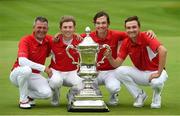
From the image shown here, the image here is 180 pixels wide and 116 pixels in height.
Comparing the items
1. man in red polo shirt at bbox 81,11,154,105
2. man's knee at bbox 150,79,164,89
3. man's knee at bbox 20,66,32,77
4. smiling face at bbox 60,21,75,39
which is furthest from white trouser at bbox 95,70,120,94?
man's knee at bbox 20,66,32,77

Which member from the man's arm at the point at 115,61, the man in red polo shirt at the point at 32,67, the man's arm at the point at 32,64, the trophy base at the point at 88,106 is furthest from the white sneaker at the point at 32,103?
the man's arm at the point at 115,61

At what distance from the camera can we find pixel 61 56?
930 cm

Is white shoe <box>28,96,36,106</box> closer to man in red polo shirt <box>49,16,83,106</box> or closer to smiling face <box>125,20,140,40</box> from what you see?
man in red polo shirt <box>49,16,83,106</box>

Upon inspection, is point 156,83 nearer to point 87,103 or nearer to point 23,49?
point 87,103

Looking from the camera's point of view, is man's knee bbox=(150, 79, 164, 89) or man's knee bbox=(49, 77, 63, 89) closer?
man's knee bbox=(150, 79, 164, 89)

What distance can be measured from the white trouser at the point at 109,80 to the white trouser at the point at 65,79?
0.34 m

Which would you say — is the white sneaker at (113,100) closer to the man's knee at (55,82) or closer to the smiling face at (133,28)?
the man's knee at (55,82)

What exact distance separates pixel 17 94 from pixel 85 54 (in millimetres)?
1846

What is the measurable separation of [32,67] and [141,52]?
1431 millimetres

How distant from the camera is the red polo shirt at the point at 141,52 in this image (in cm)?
905

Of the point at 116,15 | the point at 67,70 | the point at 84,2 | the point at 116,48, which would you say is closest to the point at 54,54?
the point at 67,70

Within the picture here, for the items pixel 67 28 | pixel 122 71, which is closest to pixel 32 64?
pixel 67 28

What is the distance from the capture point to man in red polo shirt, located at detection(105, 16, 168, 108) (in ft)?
29.3

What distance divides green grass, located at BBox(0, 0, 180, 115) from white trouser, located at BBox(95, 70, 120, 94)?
250 millimetres
